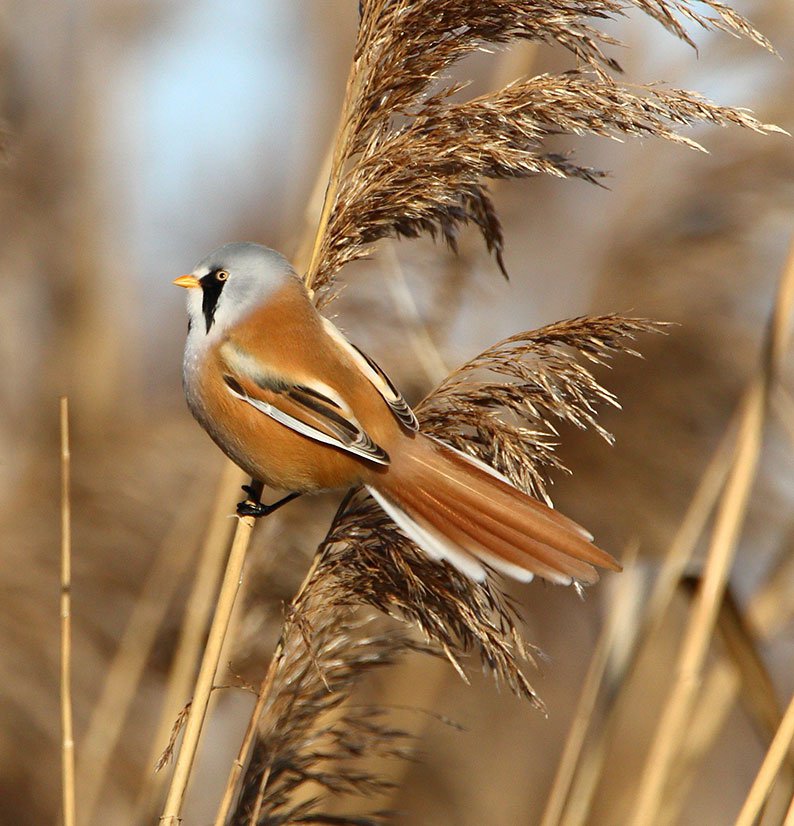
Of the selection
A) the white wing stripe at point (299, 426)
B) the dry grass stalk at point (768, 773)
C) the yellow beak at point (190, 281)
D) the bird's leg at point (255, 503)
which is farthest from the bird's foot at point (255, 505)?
the dry grass stalk at point (768, 773)

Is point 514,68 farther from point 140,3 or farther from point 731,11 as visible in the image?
point 140,3

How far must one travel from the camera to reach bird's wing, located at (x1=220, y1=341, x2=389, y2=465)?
73.1 inches

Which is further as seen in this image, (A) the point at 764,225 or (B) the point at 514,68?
(A) the point at 764,225

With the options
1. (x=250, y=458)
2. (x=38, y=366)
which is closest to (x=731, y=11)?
(x=250, y=458)

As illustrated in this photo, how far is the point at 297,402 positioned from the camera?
1899mm

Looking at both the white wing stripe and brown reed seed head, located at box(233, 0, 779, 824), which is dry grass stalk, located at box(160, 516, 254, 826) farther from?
the white wing stripe

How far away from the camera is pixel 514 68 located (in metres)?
2.26

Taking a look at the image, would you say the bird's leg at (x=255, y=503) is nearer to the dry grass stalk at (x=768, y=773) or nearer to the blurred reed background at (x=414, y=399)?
the blurred reed background at (x=414, y=399)

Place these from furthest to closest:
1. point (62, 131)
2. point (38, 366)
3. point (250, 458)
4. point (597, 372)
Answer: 1. point (62, 131)
2. point (38, 366)
3. point (597, 372)
4. point (250, 458)

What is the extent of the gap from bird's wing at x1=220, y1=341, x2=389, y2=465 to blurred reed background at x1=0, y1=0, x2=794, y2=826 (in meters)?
0.26

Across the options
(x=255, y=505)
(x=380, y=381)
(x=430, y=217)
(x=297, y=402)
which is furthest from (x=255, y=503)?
(x=430, y=217)

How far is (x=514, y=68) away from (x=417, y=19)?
0.67m

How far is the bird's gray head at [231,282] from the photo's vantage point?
1934 mm

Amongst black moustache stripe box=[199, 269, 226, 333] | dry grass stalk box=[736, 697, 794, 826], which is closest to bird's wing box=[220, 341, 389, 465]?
black moustache stripe box=[199, 269, 226, 333]
